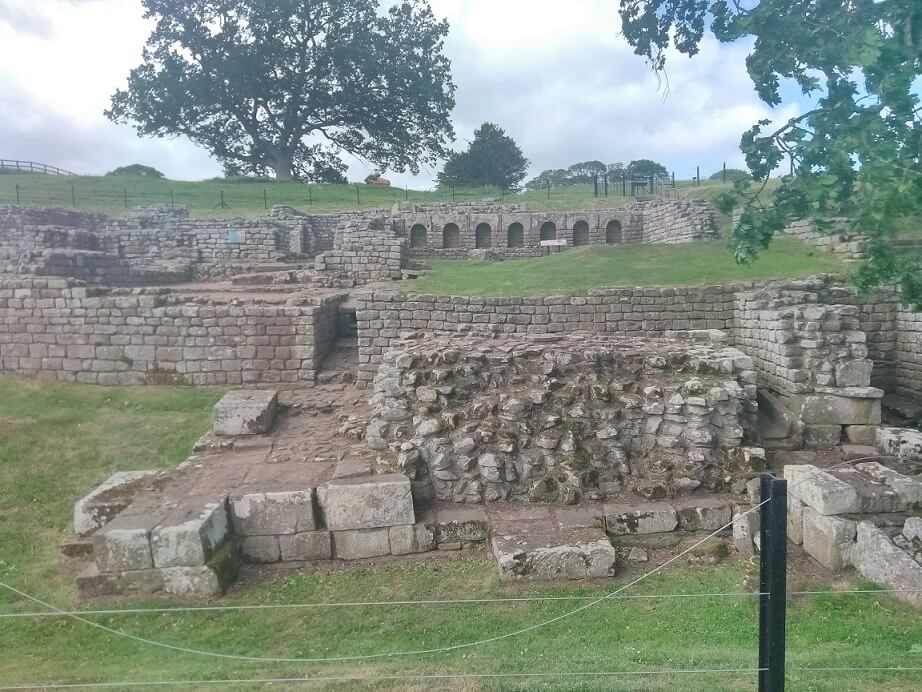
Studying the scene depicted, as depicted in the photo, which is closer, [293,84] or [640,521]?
[640,521]

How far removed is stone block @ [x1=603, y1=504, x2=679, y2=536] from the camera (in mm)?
7203

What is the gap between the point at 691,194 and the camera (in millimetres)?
29469

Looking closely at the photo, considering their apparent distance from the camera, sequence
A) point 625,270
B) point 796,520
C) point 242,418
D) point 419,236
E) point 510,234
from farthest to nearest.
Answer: point 510,234
point 419,236
point 625,270
point 242,418
point 796,520

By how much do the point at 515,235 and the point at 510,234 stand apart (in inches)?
8.9

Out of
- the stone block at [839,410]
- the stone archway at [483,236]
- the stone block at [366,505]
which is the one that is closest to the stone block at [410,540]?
the stone block at [366,505]

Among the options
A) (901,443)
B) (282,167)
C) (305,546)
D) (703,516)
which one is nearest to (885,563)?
(703,516)

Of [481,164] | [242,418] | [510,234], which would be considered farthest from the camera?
[481,164]

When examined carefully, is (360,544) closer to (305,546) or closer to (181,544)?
(305,546)

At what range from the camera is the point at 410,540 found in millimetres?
7164

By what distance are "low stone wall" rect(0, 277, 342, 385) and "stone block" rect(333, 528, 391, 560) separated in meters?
6.17

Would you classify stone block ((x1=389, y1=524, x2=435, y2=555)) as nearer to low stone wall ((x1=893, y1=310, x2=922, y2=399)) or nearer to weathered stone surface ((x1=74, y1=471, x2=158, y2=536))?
weathered stone surface ((x1=74, y1=471, x2=158, y2=536))

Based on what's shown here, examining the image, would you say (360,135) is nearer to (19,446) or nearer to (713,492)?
(19,446)

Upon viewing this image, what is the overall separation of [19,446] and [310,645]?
697 cm

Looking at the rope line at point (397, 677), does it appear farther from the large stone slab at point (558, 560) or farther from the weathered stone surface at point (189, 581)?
the large stone slab at point (558, 560)
